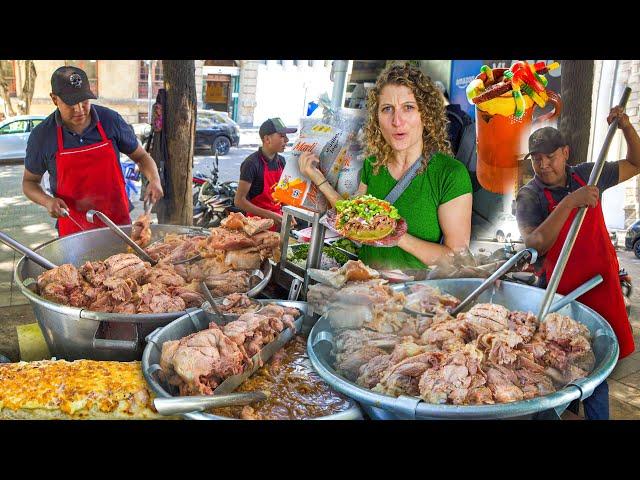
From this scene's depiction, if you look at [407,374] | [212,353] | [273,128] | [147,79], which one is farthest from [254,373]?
[147,79]

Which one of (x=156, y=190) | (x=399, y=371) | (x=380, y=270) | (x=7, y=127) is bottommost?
(x=399, y=371)

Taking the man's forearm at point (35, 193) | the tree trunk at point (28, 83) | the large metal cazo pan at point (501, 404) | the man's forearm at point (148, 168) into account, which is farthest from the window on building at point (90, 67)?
the large metal cazo pan at point (501, 404)

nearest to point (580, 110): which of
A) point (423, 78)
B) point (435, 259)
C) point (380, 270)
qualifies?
point (423, 78)

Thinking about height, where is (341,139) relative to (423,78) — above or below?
below

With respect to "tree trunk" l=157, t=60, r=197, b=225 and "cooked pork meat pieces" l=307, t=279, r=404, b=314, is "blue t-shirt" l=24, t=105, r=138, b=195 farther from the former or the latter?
"cooked pork meat pieces" l=307, t=279, r=404, b=314

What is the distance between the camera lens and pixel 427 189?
2607 mm

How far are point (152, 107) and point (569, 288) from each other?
2.01 m

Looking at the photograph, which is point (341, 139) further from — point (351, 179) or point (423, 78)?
point (423, 78)

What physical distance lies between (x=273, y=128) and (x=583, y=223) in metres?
1.35

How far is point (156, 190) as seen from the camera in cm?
307

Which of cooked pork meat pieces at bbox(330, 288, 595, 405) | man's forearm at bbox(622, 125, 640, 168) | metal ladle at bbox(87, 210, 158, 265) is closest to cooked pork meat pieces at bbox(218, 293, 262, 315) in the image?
cooked pork meat pieces at bbox(330, 288, 595, 405)

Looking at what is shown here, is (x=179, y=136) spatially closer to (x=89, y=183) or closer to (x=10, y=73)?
(x=89, y=183)

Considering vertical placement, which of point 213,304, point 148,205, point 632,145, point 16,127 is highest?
point 632,145

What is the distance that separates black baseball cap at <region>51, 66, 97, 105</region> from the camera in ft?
9.07
